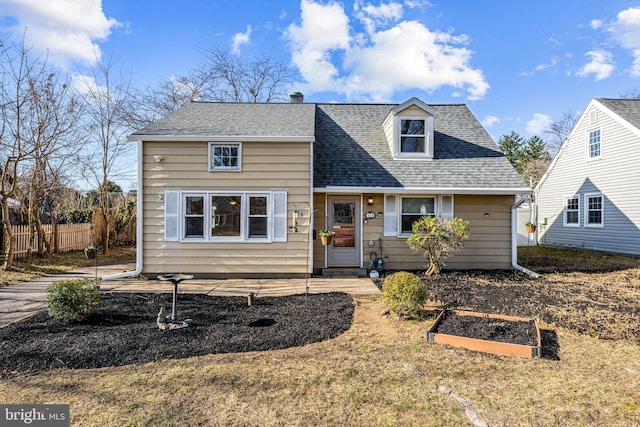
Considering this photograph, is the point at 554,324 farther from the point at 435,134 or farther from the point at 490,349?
the point at 435,134

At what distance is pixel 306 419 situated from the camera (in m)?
2.70

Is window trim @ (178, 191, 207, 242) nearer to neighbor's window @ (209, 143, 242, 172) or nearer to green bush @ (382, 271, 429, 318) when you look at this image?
neighbor's window @ (209, 143, 242, 172)

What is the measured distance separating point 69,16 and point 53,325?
910cm

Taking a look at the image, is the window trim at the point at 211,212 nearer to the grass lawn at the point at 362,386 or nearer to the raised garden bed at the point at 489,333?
the grass lawn at the point at 362,386

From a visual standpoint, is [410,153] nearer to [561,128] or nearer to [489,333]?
[489,333]

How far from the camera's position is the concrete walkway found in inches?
255

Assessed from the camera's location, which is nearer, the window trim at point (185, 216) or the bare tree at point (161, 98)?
the window trim at point (185, 216)

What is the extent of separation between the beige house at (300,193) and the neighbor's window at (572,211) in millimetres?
7677

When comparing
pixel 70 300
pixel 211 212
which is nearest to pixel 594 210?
pixel 211 212

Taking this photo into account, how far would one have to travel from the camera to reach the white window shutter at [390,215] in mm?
9305

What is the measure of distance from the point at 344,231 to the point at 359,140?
3.17 meters

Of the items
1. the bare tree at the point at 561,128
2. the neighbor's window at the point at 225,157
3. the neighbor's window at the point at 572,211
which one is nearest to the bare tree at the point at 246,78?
the neighbor's window at the point at 225,157

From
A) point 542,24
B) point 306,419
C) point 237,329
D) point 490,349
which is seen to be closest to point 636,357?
point 490,349

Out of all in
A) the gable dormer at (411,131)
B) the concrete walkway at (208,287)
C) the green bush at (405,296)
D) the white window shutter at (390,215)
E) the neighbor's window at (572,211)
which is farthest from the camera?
the neighbor's window at (572,211)
